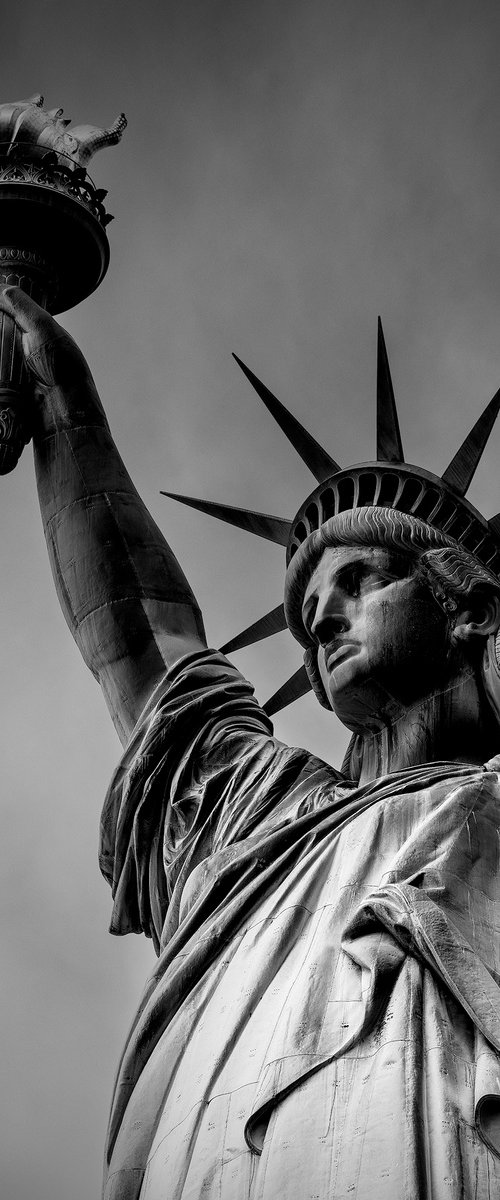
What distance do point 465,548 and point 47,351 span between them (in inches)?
119

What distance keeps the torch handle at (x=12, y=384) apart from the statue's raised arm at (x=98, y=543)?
2.5 inches

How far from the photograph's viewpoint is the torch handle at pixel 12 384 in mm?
11328

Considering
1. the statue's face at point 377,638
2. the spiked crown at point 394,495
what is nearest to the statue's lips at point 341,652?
the statue's face at point 377,638

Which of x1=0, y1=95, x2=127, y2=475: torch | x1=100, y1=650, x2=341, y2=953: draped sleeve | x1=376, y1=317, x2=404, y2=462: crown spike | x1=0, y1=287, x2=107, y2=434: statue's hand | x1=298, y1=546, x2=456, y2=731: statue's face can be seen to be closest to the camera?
x1=298, y1=546, x2=456, y2=731: statue's face

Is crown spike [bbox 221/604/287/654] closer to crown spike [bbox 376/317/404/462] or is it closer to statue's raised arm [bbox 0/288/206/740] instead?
statue's raised arm [bbox 0/288/206/740]

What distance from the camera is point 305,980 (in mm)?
7598

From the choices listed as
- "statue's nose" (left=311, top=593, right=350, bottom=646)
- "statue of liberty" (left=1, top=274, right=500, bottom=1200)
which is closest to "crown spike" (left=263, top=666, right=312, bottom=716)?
"statue of liberty" (left=1, top=274, right=500, bottom=1200)

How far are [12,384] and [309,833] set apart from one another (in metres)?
4.05

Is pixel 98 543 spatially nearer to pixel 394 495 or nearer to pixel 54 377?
pixel 54 377

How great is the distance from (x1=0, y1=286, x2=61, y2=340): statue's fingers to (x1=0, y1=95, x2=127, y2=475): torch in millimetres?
275

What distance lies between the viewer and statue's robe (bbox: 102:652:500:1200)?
670 centimetres

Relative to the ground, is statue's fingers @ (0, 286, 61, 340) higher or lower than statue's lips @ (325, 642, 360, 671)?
Answer: higher

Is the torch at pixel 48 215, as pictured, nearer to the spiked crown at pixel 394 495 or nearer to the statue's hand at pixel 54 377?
the statue's hand at pixel 54 377

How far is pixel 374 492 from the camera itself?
10.2 metres
